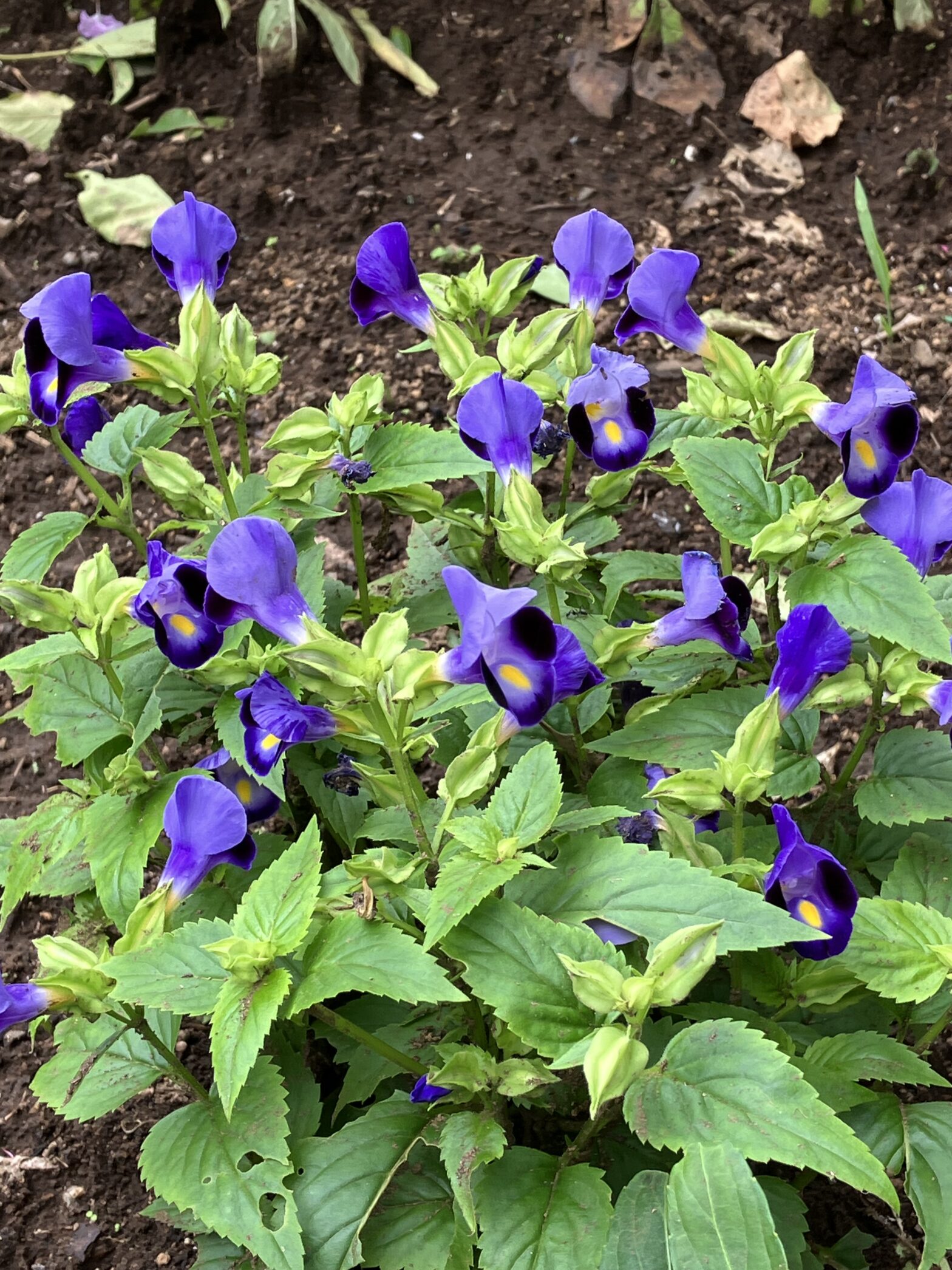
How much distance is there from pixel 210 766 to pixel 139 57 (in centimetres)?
354

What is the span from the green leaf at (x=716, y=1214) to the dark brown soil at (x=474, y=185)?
80.0 inches

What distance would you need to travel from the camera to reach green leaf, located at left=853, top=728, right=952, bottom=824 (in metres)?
1.61

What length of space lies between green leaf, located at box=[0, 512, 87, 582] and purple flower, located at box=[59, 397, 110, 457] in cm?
14

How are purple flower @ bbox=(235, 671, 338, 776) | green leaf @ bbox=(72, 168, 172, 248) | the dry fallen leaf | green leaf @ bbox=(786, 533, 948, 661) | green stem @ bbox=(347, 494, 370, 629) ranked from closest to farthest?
purple flower @ bbox=(235, 671, 338, 776), green leaf @ bbox=(786, 533, 948, 661), green stem @ bbox=(347, 494, 370, 629), green leaf @ bbox=(72, 168, 172, 248), the dry fallen leaf

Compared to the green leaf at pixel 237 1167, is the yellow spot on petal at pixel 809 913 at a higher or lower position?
higher

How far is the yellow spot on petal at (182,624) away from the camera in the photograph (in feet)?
5.06

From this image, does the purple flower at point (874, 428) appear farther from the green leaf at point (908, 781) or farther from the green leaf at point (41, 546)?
the green leaf at point (41, 546)

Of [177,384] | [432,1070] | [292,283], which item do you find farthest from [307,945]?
[292,283]

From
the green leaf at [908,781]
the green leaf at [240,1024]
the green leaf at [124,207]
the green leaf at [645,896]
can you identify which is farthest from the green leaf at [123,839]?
the green leaf at [124,207]

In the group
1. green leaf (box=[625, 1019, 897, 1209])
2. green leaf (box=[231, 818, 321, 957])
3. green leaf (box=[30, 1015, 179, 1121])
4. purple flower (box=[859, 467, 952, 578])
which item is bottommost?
green leaf (box=[30, 1015, 179, 1121])

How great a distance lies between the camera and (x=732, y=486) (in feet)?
5.65

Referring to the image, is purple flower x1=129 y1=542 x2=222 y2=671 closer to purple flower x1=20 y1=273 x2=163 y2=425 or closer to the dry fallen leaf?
purple flower x1=20 y1=273 x2=163 y2=425

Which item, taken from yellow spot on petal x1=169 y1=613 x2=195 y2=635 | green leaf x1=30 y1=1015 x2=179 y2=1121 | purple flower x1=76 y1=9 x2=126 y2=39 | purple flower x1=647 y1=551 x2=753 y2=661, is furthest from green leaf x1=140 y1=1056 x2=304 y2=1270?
purple flower x1=76 y1=9 x2=126 y2=39

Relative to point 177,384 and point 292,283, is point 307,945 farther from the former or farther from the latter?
point 292,283
